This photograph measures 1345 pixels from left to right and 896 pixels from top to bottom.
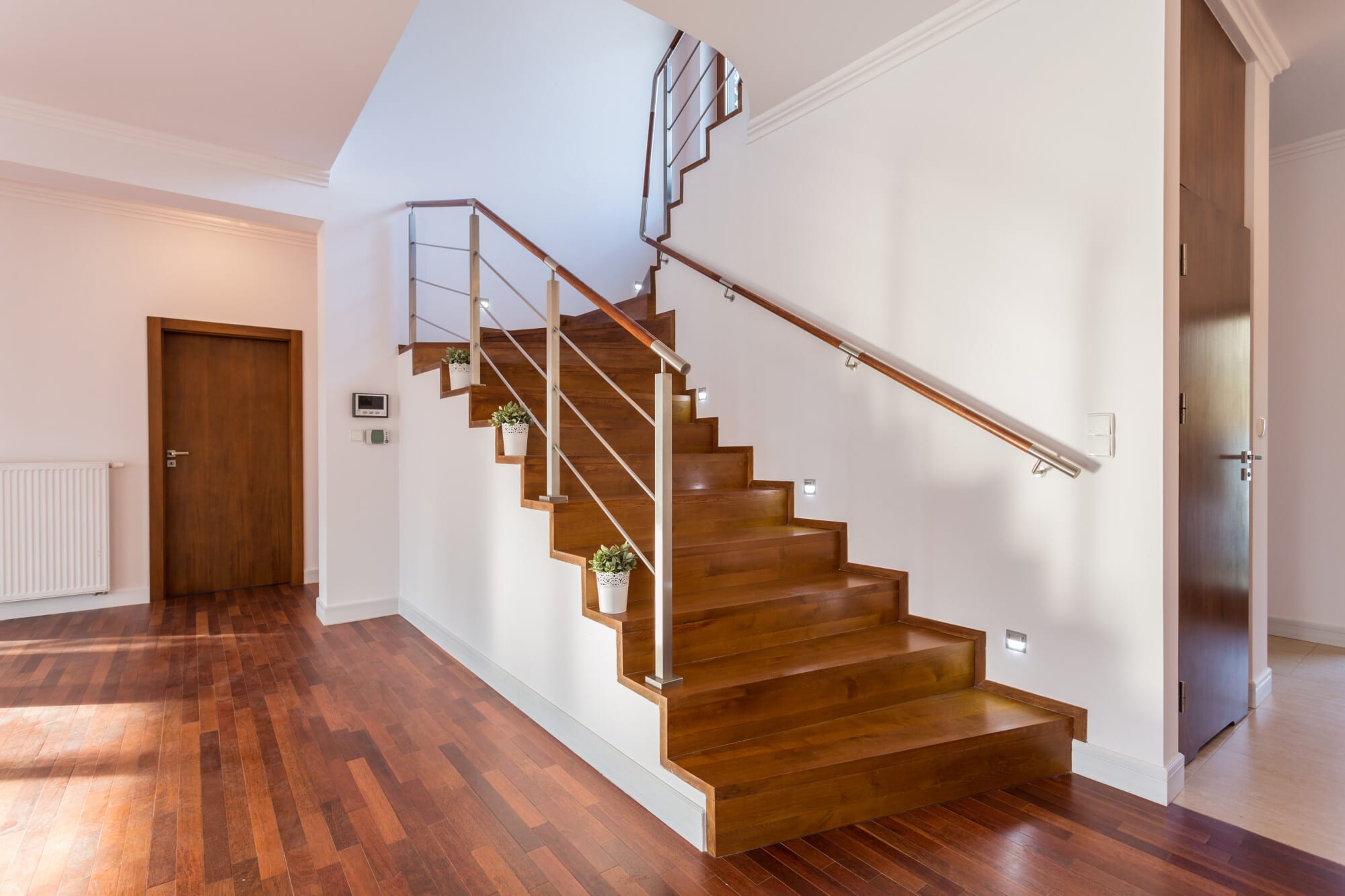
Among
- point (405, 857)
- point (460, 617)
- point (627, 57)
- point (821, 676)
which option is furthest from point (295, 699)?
point (627, 57)

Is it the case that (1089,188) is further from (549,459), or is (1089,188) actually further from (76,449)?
(76,449)

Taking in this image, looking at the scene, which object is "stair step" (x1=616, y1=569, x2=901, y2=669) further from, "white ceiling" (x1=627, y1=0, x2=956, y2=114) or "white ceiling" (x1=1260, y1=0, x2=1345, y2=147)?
"white ceiling" (x1=1260, y1=0, x2=1345, y2=147)

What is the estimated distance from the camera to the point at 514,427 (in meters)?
3.09

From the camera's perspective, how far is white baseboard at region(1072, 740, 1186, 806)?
2182mm

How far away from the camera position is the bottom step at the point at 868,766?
1.92 meters

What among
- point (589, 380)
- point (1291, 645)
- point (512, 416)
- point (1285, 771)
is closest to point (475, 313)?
point (589, 380)

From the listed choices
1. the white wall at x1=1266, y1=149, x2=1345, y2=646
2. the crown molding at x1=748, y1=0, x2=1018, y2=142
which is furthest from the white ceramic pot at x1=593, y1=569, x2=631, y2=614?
the white wall at x1=1266, y1=149, x2=1345, y2=646

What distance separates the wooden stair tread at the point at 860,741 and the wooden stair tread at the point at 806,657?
176mm

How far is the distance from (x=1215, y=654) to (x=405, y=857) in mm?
2812

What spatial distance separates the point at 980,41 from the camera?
268 cm

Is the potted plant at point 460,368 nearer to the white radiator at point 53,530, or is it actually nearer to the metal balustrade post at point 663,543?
the metal balustrade post at point 663,543

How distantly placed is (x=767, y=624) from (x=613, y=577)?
0.65 meters

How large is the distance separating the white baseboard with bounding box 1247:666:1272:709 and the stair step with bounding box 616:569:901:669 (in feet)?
4.88

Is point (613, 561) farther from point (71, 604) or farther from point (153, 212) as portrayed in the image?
point (153, 212)
